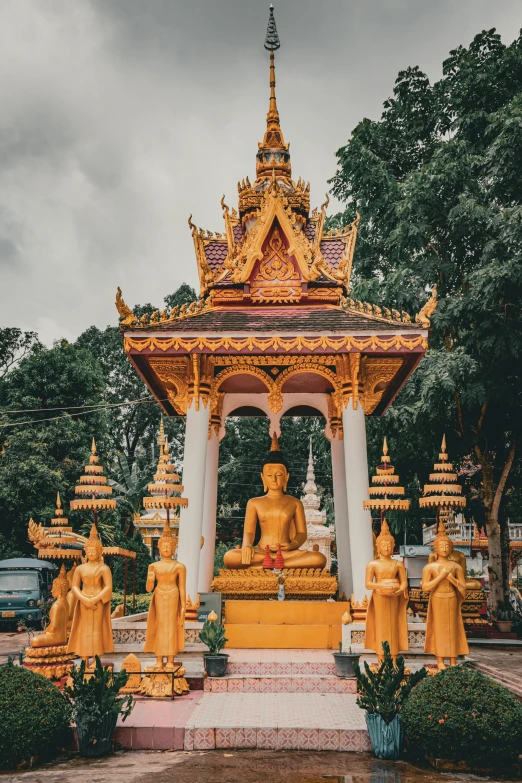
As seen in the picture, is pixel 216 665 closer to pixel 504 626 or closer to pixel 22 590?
pixel 504 626

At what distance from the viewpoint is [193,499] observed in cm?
1123

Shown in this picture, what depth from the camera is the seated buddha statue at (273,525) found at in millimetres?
12938

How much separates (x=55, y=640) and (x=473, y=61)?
18369 millimetres

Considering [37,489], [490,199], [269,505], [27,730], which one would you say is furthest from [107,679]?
[37,489]

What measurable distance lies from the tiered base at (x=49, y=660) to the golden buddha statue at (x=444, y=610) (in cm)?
490

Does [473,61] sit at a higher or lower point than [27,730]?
higher

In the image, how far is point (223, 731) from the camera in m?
7.49

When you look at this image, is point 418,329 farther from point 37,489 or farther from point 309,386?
point 37,489

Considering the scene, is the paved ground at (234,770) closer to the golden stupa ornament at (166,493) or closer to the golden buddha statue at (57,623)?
the golden buddha statue at (57,623)

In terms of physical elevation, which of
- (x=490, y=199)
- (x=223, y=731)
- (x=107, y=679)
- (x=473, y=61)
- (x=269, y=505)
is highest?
(x=473, y=61)

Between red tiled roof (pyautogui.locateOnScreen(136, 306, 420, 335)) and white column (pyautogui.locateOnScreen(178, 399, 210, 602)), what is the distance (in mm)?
1417

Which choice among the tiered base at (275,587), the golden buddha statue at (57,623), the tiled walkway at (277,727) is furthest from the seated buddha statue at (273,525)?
the tiled walkway at (277,727)

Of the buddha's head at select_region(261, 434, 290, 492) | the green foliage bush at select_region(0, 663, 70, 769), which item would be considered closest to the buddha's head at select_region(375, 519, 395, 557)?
the green foliage bush at select_region(0, 663, 70, 769)

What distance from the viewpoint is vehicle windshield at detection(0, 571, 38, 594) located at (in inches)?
910
